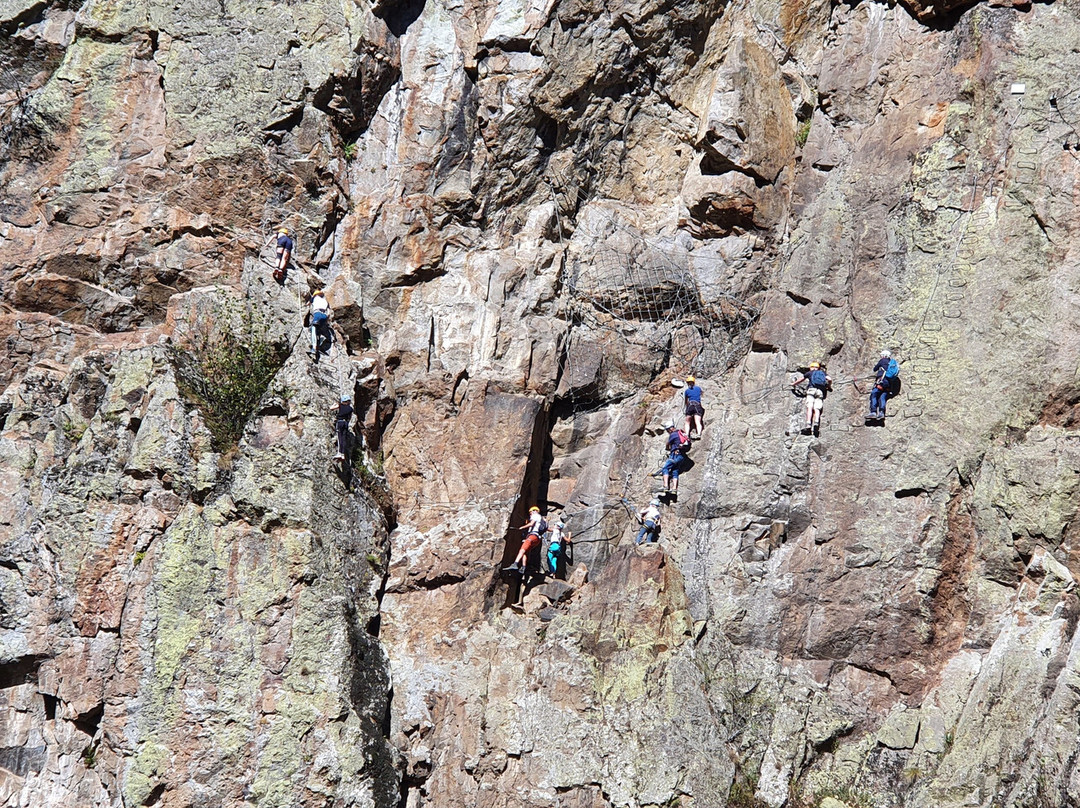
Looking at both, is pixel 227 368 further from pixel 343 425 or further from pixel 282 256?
pixel 282 256

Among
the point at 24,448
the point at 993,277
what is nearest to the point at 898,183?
the point at 993,277

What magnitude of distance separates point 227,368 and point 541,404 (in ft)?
19.8

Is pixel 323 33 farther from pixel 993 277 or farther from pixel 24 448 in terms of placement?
pixel 993 277

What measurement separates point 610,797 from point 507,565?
177 inches

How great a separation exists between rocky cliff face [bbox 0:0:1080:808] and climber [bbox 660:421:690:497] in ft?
2.01

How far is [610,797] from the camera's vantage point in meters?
16.5

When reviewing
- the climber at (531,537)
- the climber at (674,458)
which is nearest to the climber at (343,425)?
the climber at (531,537)

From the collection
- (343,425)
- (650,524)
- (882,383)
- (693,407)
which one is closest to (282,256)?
(343,425)

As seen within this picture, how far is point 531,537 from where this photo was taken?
1870 cm

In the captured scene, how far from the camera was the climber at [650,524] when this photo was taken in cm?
1862

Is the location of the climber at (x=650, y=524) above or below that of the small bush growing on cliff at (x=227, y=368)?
below

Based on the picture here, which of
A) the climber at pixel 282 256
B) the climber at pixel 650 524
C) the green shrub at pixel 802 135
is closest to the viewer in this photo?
the climber at pixel 650 524

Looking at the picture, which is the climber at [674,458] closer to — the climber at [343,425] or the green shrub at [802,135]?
the climber at [343,425]

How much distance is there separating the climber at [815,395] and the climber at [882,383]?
0.87 meters
